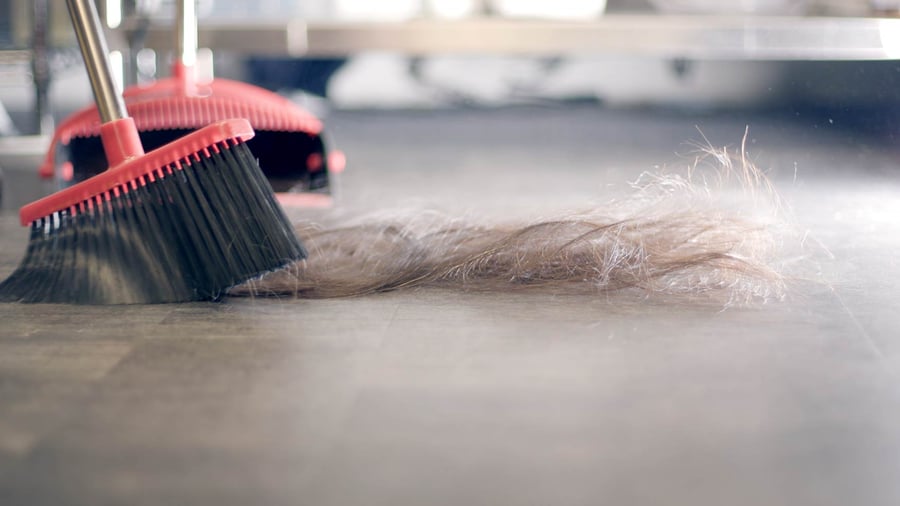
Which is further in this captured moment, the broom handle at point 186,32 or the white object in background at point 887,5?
the white object in background at point 887,5

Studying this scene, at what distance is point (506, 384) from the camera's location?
555 mm

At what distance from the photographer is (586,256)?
0.83 m

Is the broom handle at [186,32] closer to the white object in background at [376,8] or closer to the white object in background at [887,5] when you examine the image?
the white object in background at [376,8]

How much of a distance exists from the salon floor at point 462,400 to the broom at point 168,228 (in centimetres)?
3

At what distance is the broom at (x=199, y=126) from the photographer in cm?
115

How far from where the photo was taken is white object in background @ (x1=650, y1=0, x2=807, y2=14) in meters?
2.74

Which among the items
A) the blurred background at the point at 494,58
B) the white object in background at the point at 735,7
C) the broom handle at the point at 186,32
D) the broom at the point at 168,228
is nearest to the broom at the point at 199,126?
the broom handle at the point at 186,32

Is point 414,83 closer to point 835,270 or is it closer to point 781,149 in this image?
point 781,149

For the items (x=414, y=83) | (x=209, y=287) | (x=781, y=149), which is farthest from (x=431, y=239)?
(x=414, y=83)

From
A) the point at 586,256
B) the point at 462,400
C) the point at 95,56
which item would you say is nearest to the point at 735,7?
the point at 586,256

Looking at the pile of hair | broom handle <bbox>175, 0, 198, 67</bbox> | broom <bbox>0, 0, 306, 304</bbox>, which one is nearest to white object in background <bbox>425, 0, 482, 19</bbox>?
broom handle <bbox>175, 0, 198, 67</bbox>

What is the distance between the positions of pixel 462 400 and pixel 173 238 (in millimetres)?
333

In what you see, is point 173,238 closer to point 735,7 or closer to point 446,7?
point 446,7

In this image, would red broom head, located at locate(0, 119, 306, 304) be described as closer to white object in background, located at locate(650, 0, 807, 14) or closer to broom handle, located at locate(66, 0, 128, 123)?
broom handle, located at locate(66, 0, 128, 123)
